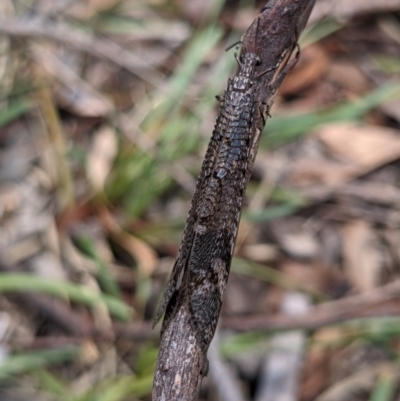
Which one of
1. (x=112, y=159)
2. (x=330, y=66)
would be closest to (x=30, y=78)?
(x=112, y=159)

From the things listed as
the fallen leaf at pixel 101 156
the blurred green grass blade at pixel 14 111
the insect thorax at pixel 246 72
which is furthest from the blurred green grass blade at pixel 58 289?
the insect thorax at pixel 246 72

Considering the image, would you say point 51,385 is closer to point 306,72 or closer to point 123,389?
point 123,389

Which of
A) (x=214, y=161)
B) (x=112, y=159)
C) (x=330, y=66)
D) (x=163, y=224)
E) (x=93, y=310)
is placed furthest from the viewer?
(x=330, y=66)

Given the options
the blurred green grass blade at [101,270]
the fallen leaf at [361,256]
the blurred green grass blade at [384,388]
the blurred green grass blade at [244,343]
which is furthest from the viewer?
the fallen leaf at [361,256]

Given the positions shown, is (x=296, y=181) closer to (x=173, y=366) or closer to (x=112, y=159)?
(x=112, y=159)

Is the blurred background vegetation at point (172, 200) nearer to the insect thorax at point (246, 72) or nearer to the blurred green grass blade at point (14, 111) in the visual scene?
the blurred green grass blade at point (14, 111)

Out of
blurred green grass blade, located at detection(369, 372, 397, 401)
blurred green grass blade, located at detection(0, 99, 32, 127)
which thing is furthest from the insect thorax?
blurred green grass blade, located at detection(0, 99, 32, 127)
